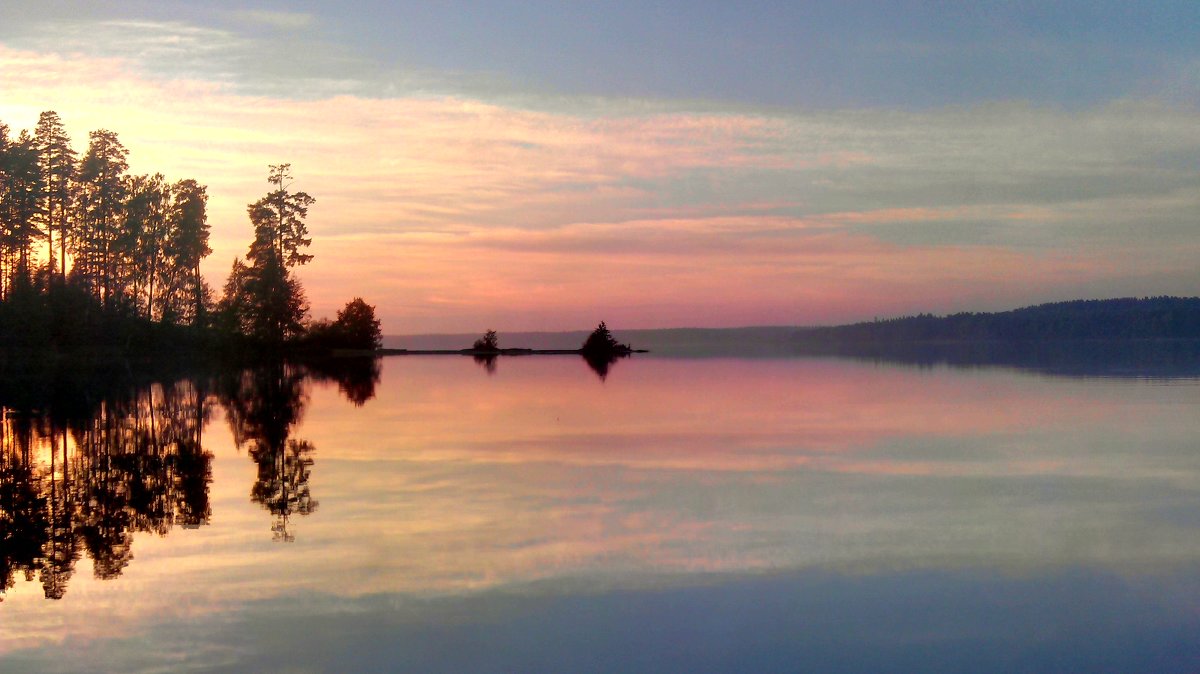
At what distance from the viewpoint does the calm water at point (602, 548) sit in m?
7.41

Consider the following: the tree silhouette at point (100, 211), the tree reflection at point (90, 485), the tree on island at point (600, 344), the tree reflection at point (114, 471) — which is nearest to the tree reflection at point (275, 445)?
the tree reflection at point (114, 471)

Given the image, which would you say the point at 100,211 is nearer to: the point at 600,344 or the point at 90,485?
the point at 600,344

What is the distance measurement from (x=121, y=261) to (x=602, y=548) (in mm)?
69947

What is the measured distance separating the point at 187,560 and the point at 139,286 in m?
69.9

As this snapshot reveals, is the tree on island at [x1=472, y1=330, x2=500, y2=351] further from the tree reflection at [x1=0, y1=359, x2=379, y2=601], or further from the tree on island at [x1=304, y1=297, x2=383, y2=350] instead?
the tree reflection at [x1=0, y1=359, x2=379, y2=601]

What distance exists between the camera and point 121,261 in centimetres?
7131

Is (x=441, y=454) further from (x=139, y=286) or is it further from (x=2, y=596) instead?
(x=139, y=286)

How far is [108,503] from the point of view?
12844 millimetres

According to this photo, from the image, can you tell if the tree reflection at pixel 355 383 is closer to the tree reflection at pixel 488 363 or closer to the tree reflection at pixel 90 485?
the tree reflection at pixel 488 363

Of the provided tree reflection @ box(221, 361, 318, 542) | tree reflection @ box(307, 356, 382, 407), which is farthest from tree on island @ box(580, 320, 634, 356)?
tree reflection @ box(221, 361, 318, 542)

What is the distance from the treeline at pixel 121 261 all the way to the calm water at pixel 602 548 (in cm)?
4244

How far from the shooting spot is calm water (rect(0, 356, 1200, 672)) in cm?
741

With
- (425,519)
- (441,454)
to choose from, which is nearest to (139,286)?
(441,454)

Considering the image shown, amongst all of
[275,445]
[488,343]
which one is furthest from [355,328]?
[275,445]
